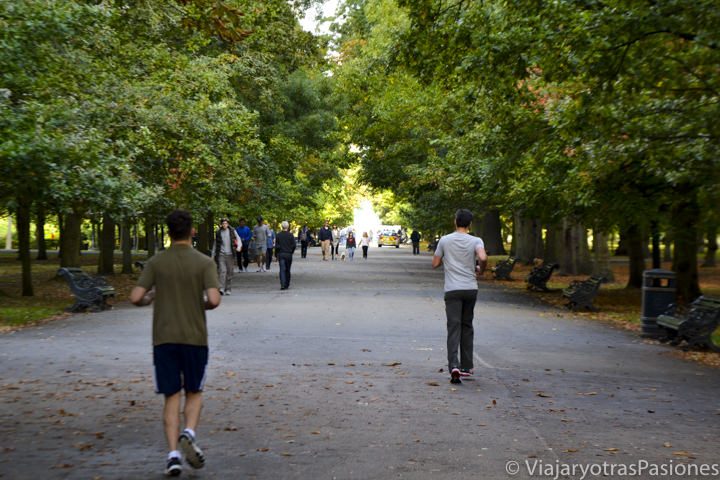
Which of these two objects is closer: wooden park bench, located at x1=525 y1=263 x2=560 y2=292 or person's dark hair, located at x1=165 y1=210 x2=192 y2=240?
person's dark hair, located at x1=165 y1=210 x2=192 y2=240

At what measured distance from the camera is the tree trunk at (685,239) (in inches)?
790

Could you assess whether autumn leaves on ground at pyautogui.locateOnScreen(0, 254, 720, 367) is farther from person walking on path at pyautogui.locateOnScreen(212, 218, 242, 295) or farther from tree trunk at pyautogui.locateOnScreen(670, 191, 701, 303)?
person walking on path at pyautogui.locateOnScreen(212, 218, 242, 295)

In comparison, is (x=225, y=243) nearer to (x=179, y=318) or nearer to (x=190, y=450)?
(x=179, y=318)

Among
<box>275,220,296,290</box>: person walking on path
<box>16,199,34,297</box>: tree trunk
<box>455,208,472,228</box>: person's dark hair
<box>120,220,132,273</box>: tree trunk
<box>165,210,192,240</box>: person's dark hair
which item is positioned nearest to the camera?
<box>165,210,192,240</box>: person's dark hair

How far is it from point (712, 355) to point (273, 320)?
24.2ft

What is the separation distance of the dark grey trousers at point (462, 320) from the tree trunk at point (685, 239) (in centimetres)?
881

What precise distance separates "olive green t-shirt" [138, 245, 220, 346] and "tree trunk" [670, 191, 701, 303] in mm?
13517

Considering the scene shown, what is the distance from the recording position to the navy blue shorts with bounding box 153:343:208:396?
6434 mm

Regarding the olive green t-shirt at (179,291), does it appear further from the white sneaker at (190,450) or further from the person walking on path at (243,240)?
the person walking on path at (243,240)

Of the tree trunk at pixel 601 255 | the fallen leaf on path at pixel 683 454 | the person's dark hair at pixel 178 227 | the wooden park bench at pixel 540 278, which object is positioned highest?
the person's dark hair at pixel 178 227

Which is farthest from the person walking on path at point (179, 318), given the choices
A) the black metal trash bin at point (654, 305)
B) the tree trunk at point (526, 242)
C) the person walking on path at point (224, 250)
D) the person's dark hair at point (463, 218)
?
the tree trunk at point (526, 242)

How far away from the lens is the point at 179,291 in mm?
6496

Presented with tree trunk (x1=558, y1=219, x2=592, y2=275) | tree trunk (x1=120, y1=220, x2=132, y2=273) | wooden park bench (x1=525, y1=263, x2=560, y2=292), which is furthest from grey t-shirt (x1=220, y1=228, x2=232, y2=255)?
tree trunk (x1=558, y1=219, x2=592, y2=275)

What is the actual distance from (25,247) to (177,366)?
819 inches
